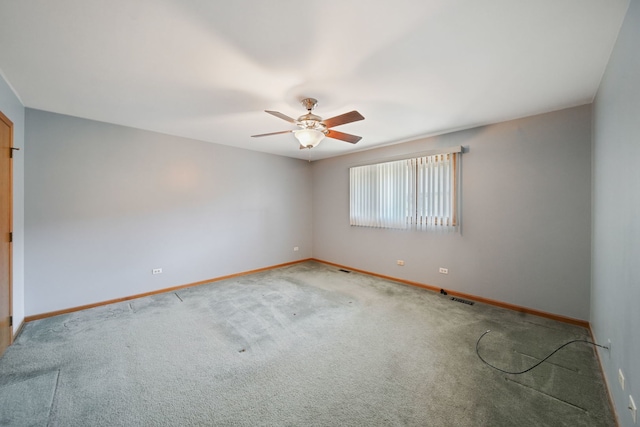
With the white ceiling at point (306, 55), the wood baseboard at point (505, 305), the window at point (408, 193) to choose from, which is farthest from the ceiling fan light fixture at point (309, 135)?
the wood baseboard at point (505, 305)

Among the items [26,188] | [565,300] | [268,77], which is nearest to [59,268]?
[26,188]

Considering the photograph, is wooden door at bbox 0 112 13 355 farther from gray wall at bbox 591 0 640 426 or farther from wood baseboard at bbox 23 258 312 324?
gray wall at bbox 591 0 640 426

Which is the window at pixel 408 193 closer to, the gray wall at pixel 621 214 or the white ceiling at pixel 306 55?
the white ceiling at pixel 306 55

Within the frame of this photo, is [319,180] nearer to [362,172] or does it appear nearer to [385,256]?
[362,172]

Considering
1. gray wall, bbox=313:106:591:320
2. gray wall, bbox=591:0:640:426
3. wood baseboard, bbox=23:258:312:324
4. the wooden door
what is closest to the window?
gray wall, bbox=313:106:591:320

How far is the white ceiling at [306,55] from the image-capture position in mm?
1495

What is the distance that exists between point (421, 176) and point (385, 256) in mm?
1658

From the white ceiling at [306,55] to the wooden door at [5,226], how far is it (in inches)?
21.4

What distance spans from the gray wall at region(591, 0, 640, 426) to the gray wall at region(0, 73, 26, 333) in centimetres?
511

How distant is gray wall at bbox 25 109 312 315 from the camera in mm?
3105

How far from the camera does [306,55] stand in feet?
6.25

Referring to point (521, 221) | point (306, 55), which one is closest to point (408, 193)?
point (521, 221)

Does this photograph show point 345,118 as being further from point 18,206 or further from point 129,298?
point 129,298

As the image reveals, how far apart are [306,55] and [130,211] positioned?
352 centimetres
